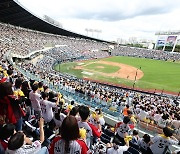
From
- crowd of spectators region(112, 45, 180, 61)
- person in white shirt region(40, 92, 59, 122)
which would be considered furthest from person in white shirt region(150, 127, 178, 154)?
crowd of spectators region(112, 45, 180, 61)

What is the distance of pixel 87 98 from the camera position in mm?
13703

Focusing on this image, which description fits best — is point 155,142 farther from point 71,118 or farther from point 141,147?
point 71,118

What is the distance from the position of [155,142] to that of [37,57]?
43485 mm

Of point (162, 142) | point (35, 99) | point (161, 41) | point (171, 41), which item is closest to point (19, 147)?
point (35, 99)

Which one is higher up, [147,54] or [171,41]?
[171,41]

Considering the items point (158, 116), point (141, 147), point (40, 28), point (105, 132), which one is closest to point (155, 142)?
point (141, 147)

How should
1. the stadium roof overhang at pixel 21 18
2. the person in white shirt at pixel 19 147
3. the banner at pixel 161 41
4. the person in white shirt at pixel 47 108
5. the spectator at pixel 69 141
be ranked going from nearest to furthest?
the spectator at pixel 69 141 < the person in white shirt at pixel 19 147 < the person in white shirt at pixel 47 108 < the stadium roof overhang at pixel 21 18 < the banner at pixel 161 41

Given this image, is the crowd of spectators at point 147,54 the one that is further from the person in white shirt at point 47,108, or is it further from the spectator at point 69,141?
the spectator at point 69,141

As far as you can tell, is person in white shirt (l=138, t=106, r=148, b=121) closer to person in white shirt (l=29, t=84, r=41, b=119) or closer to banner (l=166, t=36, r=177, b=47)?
person in white shirt (l=29, t=84, r=41, b=119)

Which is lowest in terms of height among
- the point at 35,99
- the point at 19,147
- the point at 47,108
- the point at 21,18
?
the point at 47,108

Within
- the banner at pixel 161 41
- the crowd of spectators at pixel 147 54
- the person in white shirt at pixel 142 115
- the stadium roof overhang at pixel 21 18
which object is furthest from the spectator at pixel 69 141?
the banner at pixel 161 41

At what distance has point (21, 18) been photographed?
50.4 m

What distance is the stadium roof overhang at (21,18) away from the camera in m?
39.1

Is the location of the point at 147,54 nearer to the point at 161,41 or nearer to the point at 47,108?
the point at 161,41
